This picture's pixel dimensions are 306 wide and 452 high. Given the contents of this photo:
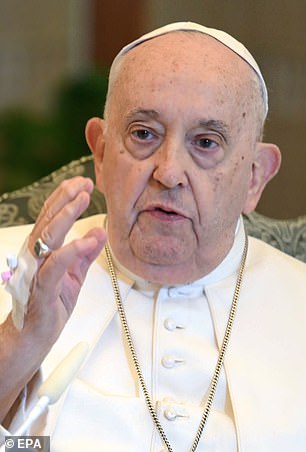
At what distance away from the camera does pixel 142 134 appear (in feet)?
6.70

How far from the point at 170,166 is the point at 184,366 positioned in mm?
461

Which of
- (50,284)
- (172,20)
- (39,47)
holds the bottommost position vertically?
(39,47)

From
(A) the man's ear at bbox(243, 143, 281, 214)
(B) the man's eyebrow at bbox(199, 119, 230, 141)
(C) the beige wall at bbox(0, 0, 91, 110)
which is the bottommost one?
(C) the beige wall at bbox(0, 0, 91, 110)

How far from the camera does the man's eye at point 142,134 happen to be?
2.04 m

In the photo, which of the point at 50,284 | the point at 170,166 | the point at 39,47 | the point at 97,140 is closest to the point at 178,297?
the point at 170,166

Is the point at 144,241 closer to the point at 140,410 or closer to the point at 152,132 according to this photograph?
the point at 152,132

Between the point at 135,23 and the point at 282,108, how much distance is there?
2.45 feet

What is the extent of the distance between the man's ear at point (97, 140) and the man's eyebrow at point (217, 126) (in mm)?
312

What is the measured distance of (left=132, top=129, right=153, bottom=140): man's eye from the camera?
2035 mm

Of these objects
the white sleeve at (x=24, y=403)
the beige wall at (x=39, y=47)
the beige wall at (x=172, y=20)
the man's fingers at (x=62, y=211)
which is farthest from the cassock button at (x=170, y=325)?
the beige wall at (x=39, y=47)

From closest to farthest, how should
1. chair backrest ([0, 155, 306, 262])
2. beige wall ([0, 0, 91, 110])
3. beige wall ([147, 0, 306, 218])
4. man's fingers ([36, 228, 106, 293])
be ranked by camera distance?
1. man's fingers ([36, 228, 106, 293])
2. chair backrest ([0, 155, 306, 262])
3. beige wall ([147, 0, 306, 218])
4. beige wall ([0, 0, 91, 110])

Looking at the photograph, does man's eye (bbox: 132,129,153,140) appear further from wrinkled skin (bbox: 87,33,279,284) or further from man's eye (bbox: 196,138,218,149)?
man's eye (bbox: 196,138,218,149)

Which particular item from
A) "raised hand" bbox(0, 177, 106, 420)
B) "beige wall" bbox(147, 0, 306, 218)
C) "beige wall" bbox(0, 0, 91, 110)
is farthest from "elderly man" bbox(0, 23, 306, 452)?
"beige wall" bbox(0, 0, 91, 110)

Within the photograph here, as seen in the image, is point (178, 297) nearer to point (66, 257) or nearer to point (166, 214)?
point (166, 214)
